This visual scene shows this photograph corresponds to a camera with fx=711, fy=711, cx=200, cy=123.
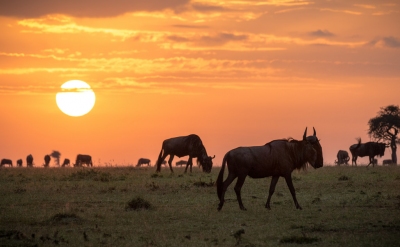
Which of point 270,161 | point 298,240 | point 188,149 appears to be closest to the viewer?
point 298,240

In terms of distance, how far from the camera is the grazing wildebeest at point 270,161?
20.6 m

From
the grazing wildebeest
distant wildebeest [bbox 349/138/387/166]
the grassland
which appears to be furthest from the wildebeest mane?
distant wildebeest [bbox 349/138/387/166]

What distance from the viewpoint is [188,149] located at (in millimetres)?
42219

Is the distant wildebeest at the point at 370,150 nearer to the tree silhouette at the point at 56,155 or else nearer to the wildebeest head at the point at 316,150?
the wildebeest head at the point at 316,150

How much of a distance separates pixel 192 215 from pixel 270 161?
10.8 feet

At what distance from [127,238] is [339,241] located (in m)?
4.51

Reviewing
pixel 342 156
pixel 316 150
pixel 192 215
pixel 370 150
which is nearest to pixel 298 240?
pixel 192 215

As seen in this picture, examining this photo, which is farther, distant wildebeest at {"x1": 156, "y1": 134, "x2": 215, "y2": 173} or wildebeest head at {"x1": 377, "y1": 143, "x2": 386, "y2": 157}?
wildebeest head at {"x1": 377, "y1": 143, "x2": 386, "y2": 157}

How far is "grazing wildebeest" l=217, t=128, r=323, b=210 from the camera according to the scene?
67.5ft

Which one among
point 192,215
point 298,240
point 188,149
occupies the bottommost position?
point 298,240

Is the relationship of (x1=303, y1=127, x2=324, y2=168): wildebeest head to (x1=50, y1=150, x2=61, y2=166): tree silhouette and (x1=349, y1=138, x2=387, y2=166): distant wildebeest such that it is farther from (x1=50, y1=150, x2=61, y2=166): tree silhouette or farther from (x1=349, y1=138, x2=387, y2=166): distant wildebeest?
(x1=50, y1=150, x2=61, y2=166): tree silhouette

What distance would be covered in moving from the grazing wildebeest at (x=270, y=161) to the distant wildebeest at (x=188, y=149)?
17753 mm

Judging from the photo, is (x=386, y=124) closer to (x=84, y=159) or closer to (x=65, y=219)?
(x=84, y=159)

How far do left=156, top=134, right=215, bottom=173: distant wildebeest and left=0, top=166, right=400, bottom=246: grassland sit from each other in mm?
10310
